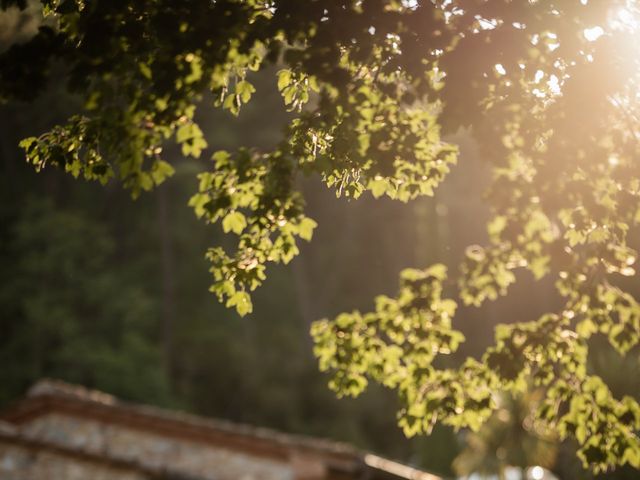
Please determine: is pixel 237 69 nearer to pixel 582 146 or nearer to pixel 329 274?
pixel 582 146

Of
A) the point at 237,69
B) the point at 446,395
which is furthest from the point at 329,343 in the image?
the point at 237,69

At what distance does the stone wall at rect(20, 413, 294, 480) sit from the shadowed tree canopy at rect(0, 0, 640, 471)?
6.69 m

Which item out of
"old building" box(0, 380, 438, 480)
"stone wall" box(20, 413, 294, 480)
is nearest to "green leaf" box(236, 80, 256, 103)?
"old building" box(0, 380, 438, 480)

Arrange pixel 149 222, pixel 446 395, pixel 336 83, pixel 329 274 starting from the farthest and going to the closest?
pixel 329 274
pixel 149 222
pixel 446 395
pixel 336 83

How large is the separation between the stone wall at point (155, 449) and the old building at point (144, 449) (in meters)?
0.02

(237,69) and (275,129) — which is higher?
(237,69)

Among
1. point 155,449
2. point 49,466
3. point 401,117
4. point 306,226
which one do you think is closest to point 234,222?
point 306,226

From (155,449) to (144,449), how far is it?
0.19 meters

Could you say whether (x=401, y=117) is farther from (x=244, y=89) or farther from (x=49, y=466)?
(x=49, y=466)

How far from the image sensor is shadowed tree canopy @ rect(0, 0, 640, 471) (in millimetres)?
5297

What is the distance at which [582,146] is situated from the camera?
5770 millimetres

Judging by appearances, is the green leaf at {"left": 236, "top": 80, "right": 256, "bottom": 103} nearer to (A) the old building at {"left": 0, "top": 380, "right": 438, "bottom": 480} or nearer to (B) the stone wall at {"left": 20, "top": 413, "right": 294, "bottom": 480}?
(A) the old building at {"left": 0, "top": 380, "right": 438, "bottom": 480}

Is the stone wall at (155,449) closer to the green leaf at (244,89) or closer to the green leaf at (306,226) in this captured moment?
the green leaf at (306,226)

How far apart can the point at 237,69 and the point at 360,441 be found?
1068 inches
